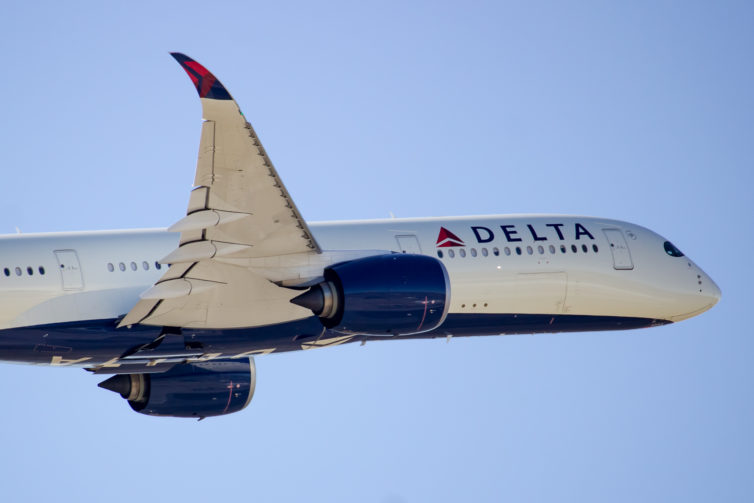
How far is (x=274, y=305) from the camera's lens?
2747cm

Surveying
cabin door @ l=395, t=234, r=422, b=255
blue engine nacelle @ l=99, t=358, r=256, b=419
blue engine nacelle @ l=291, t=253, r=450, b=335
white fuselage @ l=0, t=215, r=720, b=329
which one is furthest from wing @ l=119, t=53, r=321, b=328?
blue engine nacelle @ l=99, t=358, r=256, b=419

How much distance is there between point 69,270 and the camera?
87.9 ft

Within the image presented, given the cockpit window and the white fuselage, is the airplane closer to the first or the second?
the white fuselage

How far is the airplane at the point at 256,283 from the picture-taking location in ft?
82.6

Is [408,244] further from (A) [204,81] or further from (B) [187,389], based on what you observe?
(A) [204,81]

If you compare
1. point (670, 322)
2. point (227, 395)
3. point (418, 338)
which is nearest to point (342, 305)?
point (418, 338)

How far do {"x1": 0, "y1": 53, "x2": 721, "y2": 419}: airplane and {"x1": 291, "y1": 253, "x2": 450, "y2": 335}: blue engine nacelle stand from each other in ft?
0.10

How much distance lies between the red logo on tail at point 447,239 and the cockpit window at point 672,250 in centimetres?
634

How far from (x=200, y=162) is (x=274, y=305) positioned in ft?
16.1

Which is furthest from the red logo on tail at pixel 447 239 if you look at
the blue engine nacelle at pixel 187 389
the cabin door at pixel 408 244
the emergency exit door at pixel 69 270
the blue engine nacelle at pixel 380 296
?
the emergency exit door at pixel 69 270

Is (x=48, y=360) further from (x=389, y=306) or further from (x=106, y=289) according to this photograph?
(x=389, y=306)

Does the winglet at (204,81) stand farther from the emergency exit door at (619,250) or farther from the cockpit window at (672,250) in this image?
the cockpit window at (672,250)

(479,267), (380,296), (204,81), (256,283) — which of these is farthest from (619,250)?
→ (204,81)

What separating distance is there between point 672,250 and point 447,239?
6860 mm
